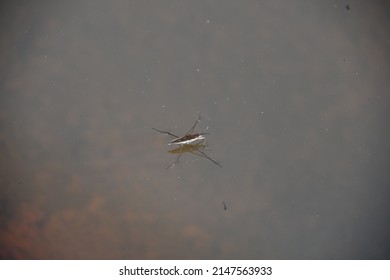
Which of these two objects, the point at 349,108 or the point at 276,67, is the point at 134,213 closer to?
the point at 276,67

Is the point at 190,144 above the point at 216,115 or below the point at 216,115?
below

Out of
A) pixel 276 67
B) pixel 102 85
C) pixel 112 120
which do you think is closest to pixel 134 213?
pixel 112 120

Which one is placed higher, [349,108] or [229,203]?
[349,108]

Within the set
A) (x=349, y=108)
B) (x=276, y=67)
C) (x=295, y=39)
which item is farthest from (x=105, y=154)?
(x=349, y=108)

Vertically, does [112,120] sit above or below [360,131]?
below


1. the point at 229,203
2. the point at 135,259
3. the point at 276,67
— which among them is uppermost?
the point at 276,67

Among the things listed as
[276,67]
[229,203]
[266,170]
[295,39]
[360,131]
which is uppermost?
[295,39]
